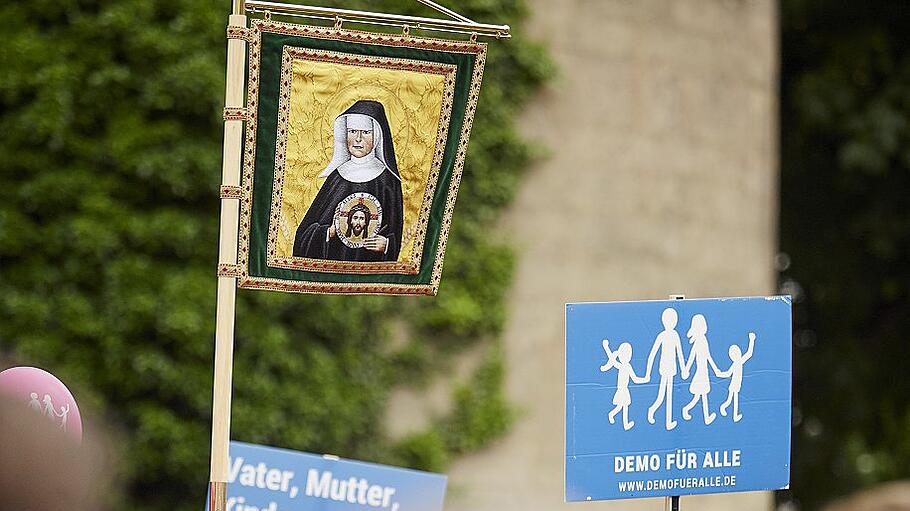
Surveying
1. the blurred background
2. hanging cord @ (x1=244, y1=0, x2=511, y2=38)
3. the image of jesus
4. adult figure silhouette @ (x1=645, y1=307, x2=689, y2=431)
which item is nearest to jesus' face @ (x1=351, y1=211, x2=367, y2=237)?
the image of jesus

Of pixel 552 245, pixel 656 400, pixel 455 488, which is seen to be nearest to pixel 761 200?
pixel 552 245

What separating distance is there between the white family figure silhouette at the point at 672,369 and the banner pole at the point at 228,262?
828mm

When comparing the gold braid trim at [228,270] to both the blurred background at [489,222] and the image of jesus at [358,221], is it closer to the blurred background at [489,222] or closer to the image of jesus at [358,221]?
the image of jesus at [358,221]

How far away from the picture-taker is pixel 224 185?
2.96m

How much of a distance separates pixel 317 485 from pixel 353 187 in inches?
45.0

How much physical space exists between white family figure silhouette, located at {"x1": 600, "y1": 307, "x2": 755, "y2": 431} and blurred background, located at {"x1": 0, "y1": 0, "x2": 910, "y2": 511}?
137 inches

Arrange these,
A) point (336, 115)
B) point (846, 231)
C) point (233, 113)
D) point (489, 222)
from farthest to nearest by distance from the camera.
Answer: point (846, 231) → point (489, 222) → point (336, 115) → point (233, 113)

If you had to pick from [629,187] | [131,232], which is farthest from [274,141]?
[629,187]

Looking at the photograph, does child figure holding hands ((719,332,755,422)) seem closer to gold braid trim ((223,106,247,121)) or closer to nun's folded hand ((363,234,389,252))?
nun's folded hand ((363,234,389,252))

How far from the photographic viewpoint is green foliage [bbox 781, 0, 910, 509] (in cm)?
898

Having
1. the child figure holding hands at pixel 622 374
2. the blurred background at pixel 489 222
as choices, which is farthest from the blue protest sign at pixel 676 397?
the blurred background at pixel 489 222

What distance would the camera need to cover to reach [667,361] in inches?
117

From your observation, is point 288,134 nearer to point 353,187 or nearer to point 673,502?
point 353,187

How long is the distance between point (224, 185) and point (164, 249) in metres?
3.33
